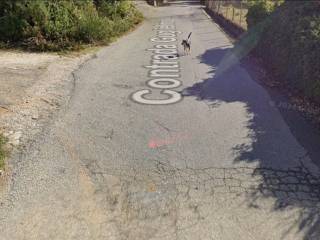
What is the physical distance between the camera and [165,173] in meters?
4.32

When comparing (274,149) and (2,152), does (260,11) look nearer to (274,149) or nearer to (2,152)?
(274,149)

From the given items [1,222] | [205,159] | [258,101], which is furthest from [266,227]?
[258,101]

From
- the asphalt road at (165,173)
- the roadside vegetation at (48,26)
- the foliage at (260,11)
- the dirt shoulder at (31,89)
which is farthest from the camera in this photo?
the roadside vegetation at (48,26)

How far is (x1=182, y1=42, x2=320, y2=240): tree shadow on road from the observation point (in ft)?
12.4

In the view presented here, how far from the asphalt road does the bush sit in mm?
745

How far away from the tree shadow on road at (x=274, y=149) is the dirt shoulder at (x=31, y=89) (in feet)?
9.62

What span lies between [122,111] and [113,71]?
2.82m

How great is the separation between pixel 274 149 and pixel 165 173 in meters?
1.75

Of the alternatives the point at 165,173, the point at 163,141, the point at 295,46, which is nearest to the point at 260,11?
the point at 295,46

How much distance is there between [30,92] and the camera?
689cm

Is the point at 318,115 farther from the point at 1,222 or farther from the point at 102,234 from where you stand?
the point at 1,222

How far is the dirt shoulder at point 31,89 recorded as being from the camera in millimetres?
5395

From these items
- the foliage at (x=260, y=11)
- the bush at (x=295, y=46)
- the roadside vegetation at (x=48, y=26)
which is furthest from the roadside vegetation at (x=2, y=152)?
the foliage at (x=260, y=11)

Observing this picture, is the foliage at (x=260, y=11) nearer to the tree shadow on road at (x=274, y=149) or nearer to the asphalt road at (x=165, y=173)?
the tree shadow on road at (x=274, y=149)
